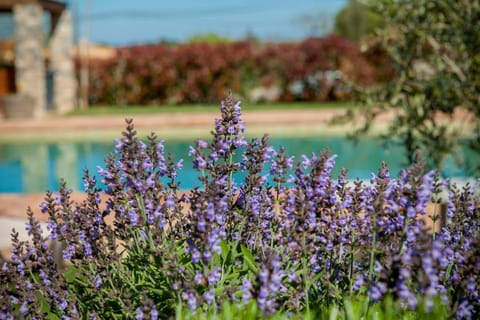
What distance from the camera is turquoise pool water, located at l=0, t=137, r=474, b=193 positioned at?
43.4 feet

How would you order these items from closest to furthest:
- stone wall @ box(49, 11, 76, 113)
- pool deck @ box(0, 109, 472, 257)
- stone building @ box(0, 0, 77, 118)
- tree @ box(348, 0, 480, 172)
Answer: tree @ box(348, 0, 480, 172)
pool deck @ box(0, 109, 472, 257)
stone building @ box(0, 0, 77, 118)
stone wall @ box(49, 11, 76, 113)

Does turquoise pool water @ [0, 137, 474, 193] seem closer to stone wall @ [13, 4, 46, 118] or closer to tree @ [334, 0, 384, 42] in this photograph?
stone wall @ [13, 4, 46, 118]

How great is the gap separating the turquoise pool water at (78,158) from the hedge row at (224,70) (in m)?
9.35

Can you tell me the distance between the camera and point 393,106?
6527 millimetres

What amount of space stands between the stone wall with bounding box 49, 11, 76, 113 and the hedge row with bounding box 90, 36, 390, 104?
190 centimetres

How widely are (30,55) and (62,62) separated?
203 centimetres

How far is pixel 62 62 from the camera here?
2442 cm

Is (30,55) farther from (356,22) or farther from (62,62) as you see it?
(356,22)

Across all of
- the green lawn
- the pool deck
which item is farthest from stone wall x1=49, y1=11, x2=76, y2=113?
the pool deck

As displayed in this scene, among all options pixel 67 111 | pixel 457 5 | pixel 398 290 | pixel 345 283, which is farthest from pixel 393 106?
pixel 67 111

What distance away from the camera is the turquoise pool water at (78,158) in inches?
521

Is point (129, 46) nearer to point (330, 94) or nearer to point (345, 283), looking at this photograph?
point (330, 94)

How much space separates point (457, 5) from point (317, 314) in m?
4.46

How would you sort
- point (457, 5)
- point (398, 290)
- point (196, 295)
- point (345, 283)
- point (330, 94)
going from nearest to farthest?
point (398, 290) < point (196, 295) < point (345, 283) < point (457, 5) < point (330, 94)
